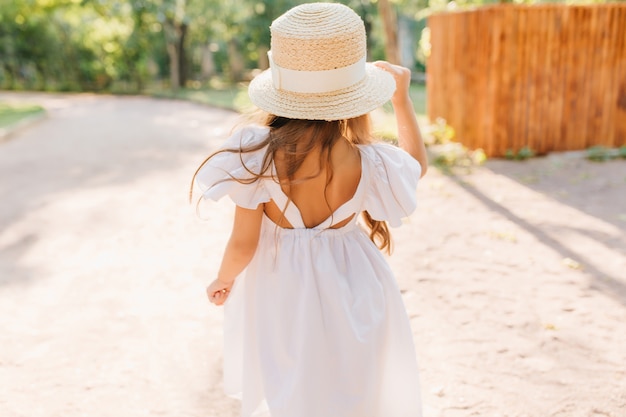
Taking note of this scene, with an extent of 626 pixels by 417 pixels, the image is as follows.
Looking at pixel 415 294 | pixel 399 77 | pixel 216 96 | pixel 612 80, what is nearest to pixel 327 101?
pixel 399 77

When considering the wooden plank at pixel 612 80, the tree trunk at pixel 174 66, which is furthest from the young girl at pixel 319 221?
the tree trunk at pixel 174 66

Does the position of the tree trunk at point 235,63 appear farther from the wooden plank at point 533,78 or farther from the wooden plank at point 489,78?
the wooden plank at point 533,78

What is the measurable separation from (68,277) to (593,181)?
5.16 meters

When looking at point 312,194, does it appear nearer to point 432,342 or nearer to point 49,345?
point 432,342

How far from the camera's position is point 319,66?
1684 mm

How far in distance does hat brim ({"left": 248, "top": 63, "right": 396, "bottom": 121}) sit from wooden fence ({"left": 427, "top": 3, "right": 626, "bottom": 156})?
Result: 18.6 ft

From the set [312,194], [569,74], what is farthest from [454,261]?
[569,74]

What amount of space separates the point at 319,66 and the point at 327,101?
100mm

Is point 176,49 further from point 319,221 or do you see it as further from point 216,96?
point 319,221

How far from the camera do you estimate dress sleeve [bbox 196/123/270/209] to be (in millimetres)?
1760

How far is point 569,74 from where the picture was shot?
7.13m

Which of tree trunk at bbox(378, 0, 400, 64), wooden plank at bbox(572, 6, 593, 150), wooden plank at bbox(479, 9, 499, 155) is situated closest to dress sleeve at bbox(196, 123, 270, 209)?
wooden plank at bbox(479, 9, 499, 155)

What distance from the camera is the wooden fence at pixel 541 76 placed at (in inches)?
273

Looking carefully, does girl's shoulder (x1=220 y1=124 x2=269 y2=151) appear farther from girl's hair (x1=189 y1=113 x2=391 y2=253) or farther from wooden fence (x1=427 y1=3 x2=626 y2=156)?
wooden fence (x1=427 y1=3 x2=626 y2=156)
